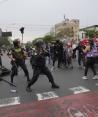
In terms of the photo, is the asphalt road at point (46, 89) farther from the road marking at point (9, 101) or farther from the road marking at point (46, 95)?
the road marking at point (9, 101)

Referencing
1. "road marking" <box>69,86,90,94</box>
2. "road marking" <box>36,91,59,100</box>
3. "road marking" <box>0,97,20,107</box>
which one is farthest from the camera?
"road marking" <box>69,86,90,94</box>

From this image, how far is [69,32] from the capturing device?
130m

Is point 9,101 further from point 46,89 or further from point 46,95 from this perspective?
point 46,89

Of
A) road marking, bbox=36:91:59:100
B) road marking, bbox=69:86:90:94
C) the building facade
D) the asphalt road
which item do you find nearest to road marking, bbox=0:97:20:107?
the asphalt road

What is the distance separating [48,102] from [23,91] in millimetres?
2602

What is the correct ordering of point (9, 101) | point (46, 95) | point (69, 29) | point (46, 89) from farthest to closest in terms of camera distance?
point (69, 29) → point (46, 89) → point (46, 95) → point (9, 101)

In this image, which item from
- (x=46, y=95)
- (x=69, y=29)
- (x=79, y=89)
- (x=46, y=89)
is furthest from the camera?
(x=69, y=29)

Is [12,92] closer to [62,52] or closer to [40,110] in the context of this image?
[40,110]

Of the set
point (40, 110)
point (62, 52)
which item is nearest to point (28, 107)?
point (40, 110)

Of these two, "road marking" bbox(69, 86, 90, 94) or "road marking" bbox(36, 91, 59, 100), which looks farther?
"road marking" bbox(69, 86, 90, 94)

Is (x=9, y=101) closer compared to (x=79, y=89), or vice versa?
(x=9, y=101)

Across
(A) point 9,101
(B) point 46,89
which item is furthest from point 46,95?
(B) point 46,89

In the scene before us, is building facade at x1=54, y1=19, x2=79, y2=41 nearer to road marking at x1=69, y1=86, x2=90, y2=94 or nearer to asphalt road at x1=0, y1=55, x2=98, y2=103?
asphalt road at x1=0, y1=55, x2=98, y2=103

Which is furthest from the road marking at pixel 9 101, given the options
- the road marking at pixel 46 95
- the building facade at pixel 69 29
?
the building facade at pixel 69 29
